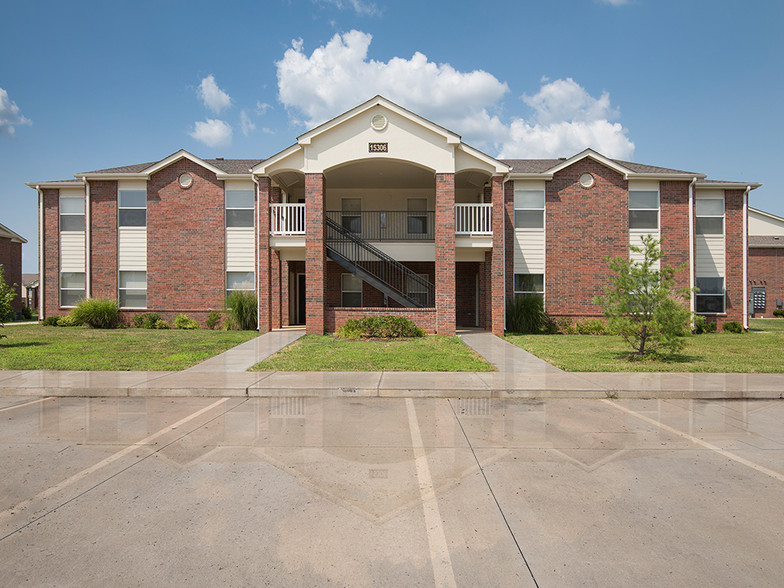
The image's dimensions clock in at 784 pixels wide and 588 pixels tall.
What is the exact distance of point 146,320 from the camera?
1972 centimetres

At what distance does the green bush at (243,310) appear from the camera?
18.8m

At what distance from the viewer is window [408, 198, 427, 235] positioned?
2103 centimetres

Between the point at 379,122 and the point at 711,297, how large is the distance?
1611cm

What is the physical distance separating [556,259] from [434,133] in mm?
7471

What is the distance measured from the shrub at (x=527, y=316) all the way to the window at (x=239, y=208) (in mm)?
11762

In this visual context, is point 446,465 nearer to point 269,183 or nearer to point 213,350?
point 213,350

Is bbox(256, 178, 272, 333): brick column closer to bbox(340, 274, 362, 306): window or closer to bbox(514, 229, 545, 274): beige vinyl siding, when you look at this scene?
bbox(340, 274, 362, 306): window

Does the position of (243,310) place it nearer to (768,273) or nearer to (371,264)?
(371,264)

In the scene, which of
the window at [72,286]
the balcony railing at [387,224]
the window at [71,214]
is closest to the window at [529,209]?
the balcony railing at [387,224]

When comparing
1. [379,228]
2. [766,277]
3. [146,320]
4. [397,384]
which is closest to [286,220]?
[379,228]

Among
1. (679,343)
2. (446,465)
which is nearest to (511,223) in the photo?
(679,343)

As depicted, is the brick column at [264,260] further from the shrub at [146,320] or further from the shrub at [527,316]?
the shrub at [527,316]

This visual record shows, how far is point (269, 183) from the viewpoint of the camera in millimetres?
17531

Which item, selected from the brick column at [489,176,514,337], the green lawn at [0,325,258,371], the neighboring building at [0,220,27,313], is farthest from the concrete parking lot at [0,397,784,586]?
the neighboring building at [0,220,27,313]
